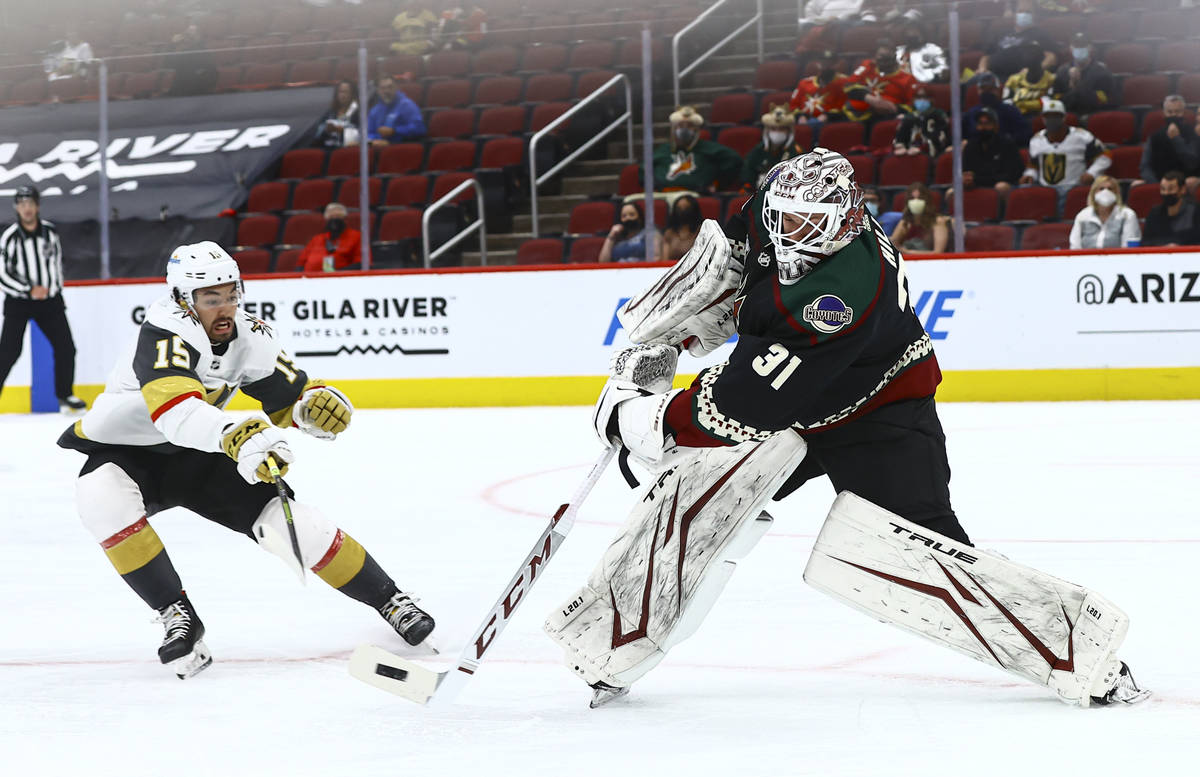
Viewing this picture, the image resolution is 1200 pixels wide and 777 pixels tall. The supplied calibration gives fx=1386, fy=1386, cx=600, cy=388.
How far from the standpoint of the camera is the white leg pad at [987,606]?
2197 millimetres

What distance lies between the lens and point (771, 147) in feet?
28.1

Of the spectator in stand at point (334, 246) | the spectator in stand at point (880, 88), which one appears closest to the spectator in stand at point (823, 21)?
the spectator in stand at point (880, 88)

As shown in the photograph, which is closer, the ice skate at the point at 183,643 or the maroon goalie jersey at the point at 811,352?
the maroon goalie jersey at the point at 811,352

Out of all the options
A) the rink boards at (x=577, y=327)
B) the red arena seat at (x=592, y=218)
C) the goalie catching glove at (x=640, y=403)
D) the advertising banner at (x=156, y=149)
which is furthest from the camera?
the advertising banner at (x=156, y=149)

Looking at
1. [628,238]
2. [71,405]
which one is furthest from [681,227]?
[71,405]

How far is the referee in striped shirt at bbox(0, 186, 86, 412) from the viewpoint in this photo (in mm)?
8219

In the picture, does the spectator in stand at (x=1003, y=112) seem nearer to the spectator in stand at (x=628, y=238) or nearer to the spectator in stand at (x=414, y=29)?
the spectator in stand at (x=628, y=238)

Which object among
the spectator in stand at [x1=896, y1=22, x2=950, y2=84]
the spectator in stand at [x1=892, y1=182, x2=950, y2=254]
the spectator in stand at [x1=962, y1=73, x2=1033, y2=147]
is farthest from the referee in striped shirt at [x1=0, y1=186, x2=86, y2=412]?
the spectator in stand at [x1=962, y1=73, x2=1033, y2=147]

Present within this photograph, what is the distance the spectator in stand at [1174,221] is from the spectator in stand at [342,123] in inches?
213

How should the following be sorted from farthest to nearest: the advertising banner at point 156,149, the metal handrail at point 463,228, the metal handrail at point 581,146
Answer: the advertising banner at point 156,149 → the metal handrail at point 581,146 → the metal handrail at point 463,228

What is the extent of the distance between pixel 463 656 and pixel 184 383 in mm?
747

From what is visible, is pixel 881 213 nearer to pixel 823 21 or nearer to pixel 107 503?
pixel 823 21

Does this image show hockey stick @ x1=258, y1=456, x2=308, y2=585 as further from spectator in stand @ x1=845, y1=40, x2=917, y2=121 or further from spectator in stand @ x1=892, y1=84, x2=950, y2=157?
spectator in stand @ x1=845, y1=40, x2=917, y2=121

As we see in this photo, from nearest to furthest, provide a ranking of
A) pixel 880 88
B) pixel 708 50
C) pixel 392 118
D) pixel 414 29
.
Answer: pixel 880 88
pixel 392 118
pixel 708 50
pixel 414 29
